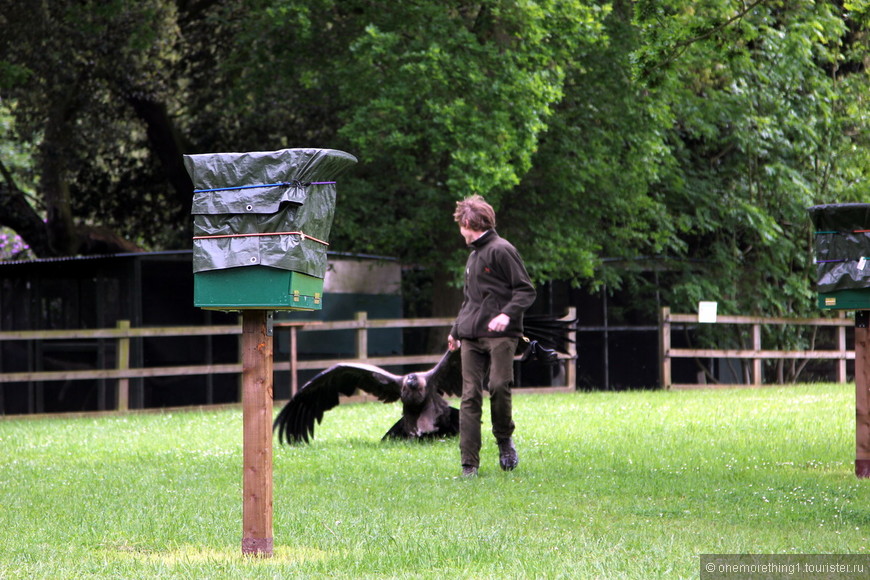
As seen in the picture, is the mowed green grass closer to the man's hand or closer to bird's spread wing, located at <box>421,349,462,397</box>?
bird's spread wing, located at <box>421,349,462,397</box>

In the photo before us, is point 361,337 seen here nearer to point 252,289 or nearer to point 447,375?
point 447,375

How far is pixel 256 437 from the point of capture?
5598 millimetres

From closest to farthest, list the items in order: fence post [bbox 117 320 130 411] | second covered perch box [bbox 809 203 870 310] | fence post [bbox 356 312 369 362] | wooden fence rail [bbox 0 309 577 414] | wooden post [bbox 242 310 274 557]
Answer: wooden post [bbox 242 310 274 557] → second covered perch box [bbox 809 203 870 310] → wooden fence rail [bbox 0 309 577 414] → fence post [bbox 117 320 130 411] → fence post [bbox 356 312 369 362]

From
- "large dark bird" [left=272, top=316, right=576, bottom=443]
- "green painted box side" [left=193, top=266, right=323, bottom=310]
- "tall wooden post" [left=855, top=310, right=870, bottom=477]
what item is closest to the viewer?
"green painted box side" [left=193, top=266, right=323, bottom=310]

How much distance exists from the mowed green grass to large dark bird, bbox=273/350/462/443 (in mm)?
200

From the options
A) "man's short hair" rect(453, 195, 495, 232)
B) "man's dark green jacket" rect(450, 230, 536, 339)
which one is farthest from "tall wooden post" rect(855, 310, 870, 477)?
"man's short hair" rect(453, 195, 495, 232)

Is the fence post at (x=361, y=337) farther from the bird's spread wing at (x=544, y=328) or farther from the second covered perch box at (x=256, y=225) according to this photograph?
the second covered perch box at (x=256, y=225)

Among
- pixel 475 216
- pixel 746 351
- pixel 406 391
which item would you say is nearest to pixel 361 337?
pixel 406 391

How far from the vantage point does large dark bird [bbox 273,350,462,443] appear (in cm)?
1060

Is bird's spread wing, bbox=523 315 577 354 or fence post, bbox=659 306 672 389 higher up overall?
bird's spread wing, bbox=523 315 577 354

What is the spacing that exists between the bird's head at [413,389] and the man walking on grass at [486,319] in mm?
1922

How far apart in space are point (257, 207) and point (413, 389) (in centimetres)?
538

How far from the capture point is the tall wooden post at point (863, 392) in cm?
826

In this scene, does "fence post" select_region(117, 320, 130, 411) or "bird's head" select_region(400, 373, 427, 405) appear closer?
"bird's head" select_region(400, 373, 427, 405)
